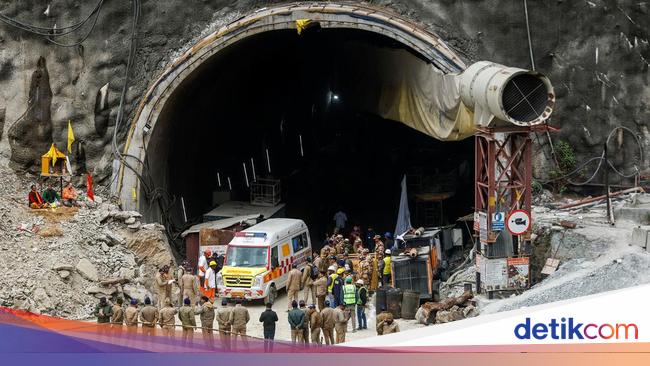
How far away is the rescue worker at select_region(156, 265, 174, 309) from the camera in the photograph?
3066 centimetres

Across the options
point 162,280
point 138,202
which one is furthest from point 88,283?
point 138,202

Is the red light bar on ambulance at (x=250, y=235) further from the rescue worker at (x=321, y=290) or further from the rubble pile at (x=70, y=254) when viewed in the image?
the rescue worker at (x=321, y=290)

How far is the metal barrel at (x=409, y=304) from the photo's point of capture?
96.5ft

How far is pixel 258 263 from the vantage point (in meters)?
31.9

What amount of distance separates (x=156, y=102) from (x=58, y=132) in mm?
3546

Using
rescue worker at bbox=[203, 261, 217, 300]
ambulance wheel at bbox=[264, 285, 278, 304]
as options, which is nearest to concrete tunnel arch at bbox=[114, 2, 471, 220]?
rescue worker at bbox=[203, 261, 217, 300]

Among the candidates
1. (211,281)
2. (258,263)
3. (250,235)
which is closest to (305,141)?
(250,235)

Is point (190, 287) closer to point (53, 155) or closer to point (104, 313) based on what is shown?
point (104, 313)

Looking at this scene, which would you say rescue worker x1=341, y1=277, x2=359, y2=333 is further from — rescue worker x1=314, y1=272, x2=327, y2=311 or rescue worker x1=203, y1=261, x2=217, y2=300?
rescue worker x1=203, y1=261, x2=217, y2=300

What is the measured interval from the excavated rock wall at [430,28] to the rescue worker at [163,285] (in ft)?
22.3

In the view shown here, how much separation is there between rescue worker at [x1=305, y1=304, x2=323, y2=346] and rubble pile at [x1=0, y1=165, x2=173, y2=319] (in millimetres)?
6495

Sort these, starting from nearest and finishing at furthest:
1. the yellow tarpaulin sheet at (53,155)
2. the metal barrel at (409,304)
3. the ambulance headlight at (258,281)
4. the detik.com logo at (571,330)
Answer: the detik.com logo at (571,330), the metal barrel at (409,304), the ambulance headlight at (258,281), the yellow tarpaulin sheet at (53,155)

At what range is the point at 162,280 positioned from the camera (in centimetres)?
3069

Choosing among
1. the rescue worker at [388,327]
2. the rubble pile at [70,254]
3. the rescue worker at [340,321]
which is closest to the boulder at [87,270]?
the rubble pile at [70,254]
